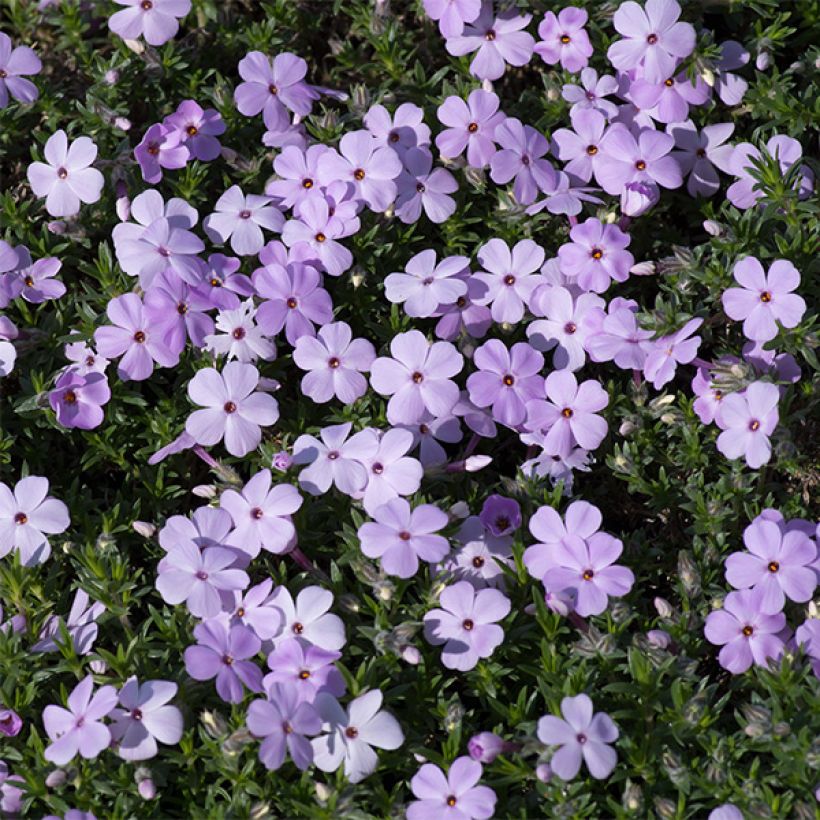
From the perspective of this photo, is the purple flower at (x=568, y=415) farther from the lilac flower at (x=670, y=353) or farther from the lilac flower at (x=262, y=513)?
the lilac flower at (x=262, y=513)

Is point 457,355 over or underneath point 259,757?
over

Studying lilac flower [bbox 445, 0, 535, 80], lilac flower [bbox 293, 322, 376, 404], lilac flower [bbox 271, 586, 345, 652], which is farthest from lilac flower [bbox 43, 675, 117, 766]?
A: lilac flower [bbox 445, 0, 535, 80]

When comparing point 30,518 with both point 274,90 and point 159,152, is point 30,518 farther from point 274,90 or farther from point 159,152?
point 274,90

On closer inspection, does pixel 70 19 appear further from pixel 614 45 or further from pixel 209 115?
pixel 614 45

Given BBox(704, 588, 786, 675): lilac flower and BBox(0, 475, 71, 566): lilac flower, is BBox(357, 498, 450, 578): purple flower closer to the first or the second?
BBox(704, 588, 786, 675): lilac flower

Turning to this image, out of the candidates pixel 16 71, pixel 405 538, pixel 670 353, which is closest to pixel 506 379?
pixel 670 353

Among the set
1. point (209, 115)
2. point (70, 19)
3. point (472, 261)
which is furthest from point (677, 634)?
point (70, 19)

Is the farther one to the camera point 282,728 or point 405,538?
point 405,538
